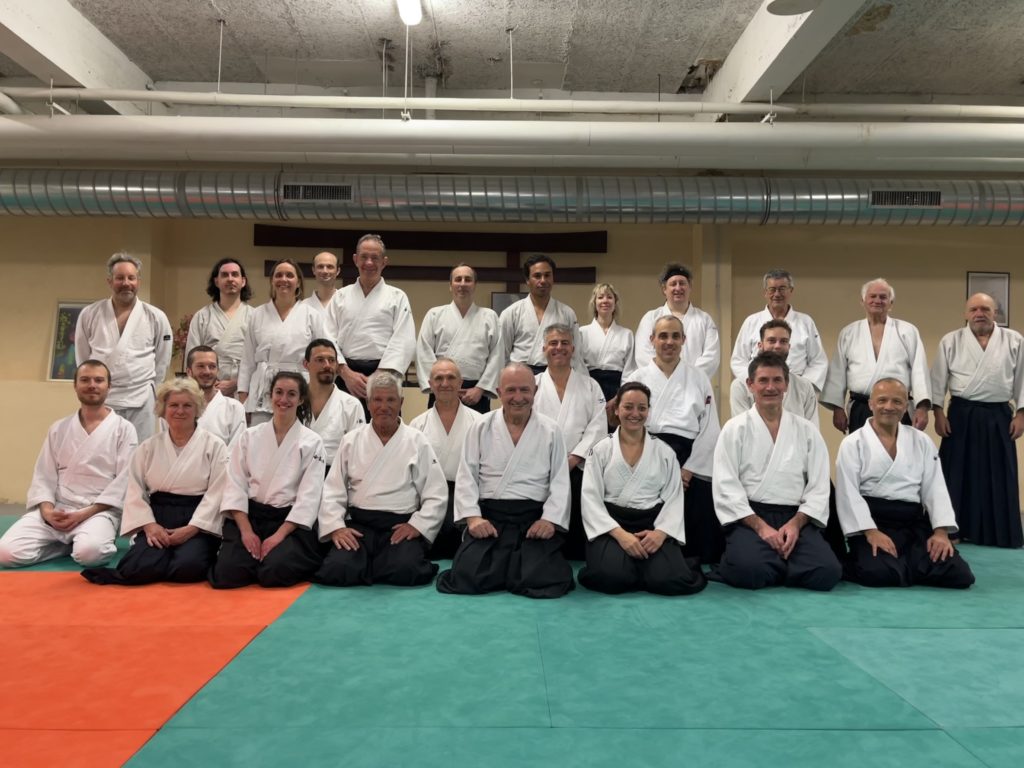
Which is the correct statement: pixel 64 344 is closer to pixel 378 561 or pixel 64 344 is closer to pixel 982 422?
pixel 378 561

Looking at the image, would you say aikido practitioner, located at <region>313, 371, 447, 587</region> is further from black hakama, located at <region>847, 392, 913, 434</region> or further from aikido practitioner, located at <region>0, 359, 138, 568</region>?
black hakama, located at <region>847, 392, 913, 434</region>

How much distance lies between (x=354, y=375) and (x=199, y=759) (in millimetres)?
3815

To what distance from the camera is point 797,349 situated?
251 inches

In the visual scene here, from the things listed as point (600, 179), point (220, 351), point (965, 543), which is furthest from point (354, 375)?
point (965, 543)

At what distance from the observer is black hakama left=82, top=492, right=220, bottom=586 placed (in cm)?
448

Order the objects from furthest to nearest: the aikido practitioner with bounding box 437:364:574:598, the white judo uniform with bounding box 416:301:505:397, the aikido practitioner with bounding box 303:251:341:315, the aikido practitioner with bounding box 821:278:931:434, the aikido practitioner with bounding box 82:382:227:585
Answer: the aikido practitioner with bounding box 303:251:341:315 → the white judo uniform with bounding box 416:301:505:397 → the aikido practitioner with bounding box 821:278:931:434 → the aikido practitioner with bounding box 82:382:227:585 → the aikido practitioner with bounding box 437:364:574:598

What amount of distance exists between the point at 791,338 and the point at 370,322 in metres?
3.50

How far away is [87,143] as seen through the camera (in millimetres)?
6941

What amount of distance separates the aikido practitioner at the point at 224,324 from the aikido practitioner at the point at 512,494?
111 inches

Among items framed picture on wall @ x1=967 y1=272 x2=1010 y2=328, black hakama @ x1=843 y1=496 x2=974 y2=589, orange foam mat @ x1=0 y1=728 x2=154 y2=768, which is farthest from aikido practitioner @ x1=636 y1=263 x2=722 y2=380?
orange foam mat @ x1=0 y1=728 x2=154 y2=768

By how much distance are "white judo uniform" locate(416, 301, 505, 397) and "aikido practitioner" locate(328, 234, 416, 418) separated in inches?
9.0

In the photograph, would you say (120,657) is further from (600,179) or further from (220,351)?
(600,179)

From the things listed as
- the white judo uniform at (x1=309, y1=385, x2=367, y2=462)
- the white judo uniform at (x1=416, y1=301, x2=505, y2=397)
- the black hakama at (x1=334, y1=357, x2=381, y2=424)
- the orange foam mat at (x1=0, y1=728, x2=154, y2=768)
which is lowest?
the orange foam mat at (x1=0, y1=728, x2=154, y2=768)

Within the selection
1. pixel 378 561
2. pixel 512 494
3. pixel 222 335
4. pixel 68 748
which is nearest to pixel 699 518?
pixel 512 494
